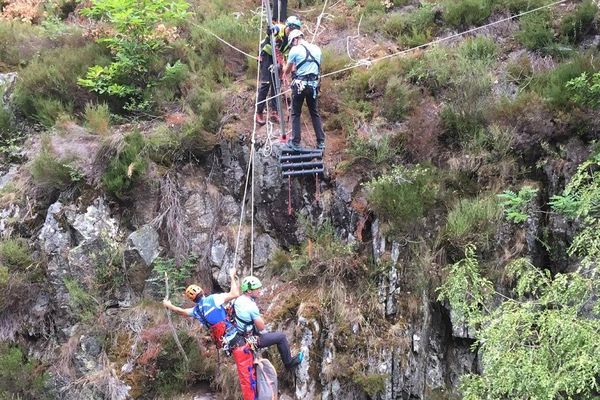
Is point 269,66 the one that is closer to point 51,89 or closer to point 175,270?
point 175,270

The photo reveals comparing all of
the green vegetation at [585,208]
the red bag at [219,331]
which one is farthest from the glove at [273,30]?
the green vegetation at [585,208]

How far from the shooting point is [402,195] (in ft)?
24.5

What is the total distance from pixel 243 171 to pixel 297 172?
1097mm

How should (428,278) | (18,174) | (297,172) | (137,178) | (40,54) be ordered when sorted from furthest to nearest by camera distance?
1. (40,54)
2. (18,174)
3. (137,178)
4. (297,172)
5. (428,278)

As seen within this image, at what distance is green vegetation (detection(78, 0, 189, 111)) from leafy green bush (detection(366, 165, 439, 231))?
14.5ft

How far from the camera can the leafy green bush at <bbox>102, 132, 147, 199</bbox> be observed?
826cm

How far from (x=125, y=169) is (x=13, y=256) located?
2.01 metres

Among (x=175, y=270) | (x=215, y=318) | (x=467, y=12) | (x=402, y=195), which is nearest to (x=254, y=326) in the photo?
(x=215, y=318)

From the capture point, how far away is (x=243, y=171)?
8555 millimetres

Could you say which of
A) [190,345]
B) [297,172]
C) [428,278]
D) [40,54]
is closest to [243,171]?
[297,172]

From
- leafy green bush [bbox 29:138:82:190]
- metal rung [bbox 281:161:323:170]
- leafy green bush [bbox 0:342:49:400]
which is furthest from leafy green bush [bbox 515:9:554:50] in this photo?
leafy green bush [bbox 0:342:49:400]

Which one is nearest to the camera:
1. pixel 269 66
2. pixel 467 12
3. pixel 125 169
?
pixel 125 169

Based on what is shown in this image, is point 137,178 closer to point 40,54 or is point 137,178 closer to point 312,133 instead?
point 312,133

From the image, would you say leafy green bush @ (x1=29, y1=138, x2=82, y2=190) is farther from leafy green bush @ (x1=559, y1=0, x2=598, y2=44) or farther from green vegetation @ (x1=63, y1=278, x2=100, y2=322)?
leafy green bush @ (x1=559, y1=0, x2=598, y2=44)
